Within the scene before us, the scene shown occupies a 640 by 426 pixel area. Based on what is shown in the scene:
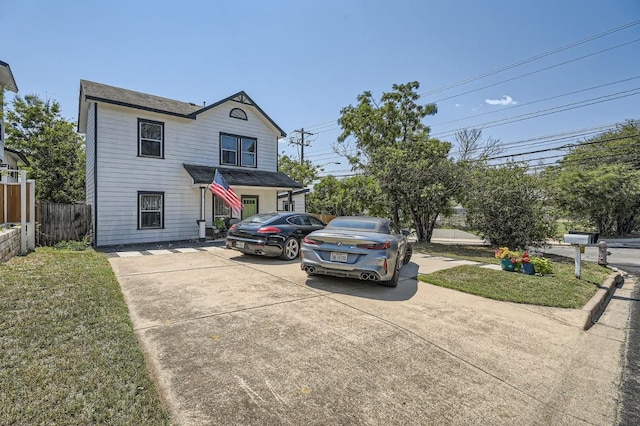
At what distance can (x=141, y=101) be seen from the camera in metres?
13.6

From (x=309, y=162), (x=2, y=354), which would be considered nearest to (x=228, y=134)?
(x=2, y=354)

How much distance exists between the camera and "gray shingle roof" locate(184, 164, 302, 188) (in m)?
14.0

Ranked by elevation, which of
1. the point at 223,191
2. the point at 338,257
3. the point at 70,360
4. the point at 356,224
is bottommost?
the point at 70,360

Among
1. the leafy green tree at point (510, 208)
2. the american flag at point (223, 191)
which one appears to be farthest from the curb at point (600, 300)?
the american flag at point (223, 191)

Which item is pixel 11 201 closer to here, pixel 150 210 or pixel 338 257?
pixel 150 210

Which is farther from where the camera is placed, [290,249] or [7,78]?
[7,78]

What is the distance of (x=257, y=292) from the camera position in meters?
5.68

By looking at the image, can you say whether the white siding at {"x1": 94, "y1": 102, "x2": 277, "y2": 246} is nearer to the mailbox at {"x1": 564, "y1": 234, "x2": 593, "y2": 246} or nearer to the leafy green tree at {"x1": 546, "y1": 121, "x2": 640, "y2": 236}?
the mailbox at {"x1": 564, "y1": 234, "x2": 593, "y2": 246}

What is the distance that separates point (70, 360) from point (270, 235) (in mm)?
5831

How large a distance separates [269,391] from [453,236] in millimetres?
27461

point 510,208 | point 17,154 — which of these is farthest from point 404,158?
point 17,154

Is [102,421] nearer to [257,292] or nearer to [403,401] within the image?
[403,401]

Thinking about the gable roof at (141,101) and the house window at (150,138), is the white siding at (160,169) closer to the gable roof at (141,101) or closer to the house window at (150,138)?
the house window at (150,138)

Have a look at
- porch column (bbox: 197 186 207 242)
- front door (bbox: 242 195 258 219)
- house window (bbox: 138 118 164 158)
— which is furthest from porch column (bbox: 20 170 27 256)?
front door (bbox: 242 195 258 219)
